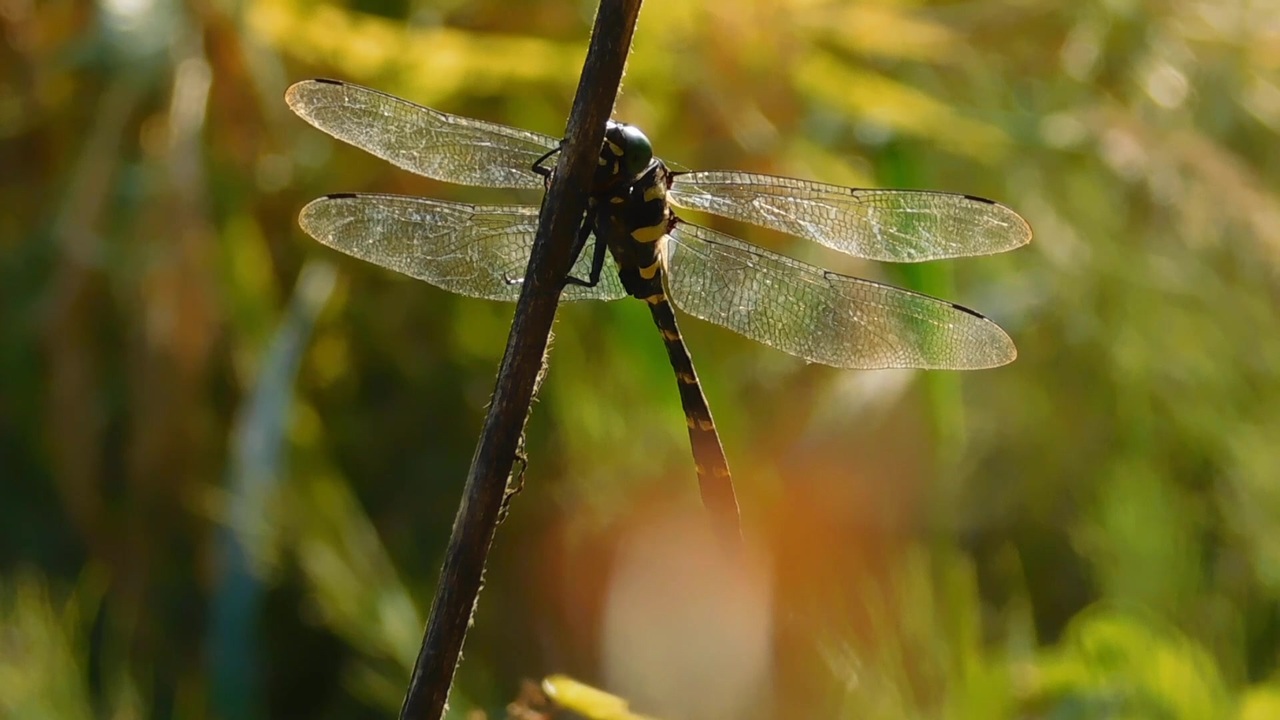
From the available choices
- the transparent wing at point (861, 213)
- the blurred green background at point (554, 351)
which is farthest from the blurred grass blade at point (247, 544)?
the transparent wing at point (861, 213)

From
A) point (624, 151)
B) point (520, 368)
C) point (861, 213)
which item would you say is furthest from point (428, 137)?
point (520, 368)

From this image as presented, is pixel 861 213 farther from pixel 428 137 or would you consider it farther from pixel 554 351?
pixel 554 351

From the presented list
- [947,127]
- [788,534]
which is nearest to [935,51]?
[947,127]

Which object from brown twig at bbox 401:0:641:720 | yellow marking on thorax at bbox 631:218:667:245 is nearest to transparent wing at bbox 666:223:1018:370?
yellow marking on thorax at bbox 631:218:667:245

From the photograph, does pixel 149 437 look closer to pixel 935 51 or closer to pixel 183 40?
pixel 183 40

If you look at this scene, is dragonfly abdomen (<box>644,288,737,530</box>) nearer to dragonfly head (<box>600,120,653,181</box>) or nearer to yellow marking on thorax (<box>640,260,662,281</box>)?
yellow marking on thorax (<box>640,260,662,281</box>)
